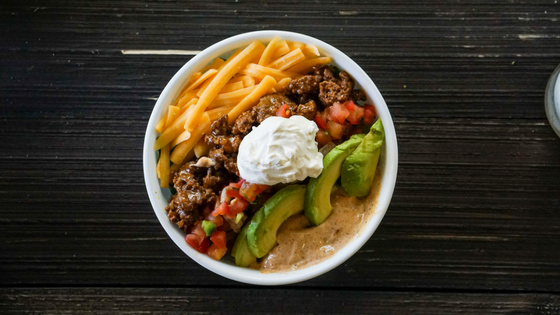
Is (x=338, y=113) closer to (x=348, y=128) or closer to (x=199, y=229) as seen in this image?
(x=348, y=128)

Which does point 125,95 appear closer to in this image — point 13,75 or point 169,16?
point 169,16

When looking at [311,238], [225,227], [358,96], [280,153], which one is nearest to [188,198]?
[225,227]

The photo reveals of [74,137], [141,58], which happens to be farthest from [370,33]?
[74,137]

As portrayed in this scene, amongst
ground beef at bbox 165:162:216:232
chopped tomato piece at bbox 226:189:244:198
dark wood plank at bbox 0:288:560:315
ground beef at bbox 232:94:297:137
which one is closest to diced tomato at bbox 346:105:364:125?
ground beef at bbox 232:94:297:137

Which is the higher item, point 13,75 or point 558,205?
point 13,75

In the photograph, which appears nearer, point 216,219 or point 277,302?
point 216,219

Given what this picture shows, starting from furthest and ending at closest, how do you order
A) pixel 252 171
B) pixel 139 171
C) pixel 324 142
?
pixel 139 171, pixel 324 142, pixel 252 171

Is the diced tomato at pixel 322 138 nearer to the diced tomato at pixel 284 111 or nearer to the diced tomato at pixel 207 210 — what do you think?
the diced tomato at pixel 284 111
